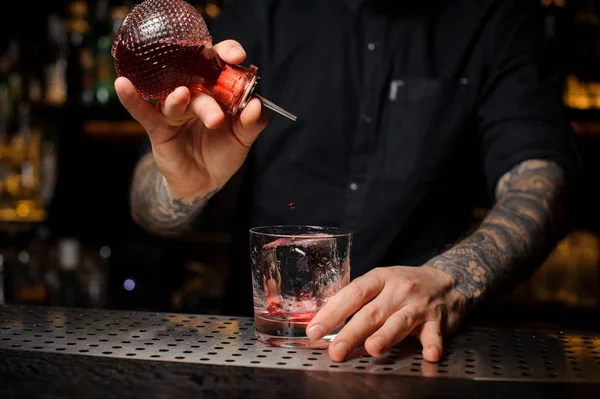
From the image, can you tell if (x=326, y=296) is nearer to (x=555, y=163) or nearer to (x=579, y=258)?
(x=555, y=163)

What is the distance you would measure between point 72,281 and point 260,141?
1.54 m

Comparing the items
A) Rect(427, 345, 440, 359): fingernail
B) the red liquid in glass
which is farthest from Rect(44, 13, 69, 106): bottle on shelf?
Rect(427, 345, 440, 359): fingernail

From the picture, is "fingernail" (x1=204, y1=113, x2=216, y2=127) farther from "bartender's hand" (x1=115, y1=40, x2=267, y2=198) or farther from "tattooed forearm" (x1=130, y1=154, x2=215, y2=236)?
"tattooed forearm" (x1=130, y1=154, x2=215, y2=236)

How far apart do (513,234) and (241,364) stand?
0.81 m

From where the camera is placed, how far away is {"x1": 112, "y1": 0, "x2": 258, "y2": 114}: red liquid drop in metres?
1.08

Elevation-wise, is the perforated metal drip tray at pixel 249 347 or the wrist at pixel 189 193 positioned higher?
the wrist at pixel 189 193

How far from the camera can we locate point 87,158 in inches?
130

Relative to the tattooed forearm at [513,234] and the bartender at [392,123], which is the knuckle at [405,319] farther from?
the bartender at [392,123]

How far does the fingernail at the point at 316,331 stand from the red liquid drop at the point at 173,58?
1.09 ft

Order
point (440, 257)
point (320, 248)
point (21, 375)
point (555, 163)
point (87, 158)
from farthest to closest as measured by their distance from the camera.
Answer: point (87, 158) → point (555, 163) → point (440, 257) → point (320, 248) → point (21, 375)

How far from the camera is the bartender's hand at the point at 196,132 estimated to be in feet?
3.55

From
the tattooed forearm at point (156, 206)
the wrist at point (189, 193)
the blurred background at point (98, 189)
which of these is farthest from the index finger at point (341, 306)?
the blurred background at point (98, 189)

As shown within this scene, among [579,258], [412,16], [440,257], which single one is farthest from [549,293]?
[440,257]

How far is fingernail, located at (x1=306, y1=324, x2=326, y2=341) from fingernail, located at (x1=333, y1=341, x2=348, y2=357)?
24 mm
